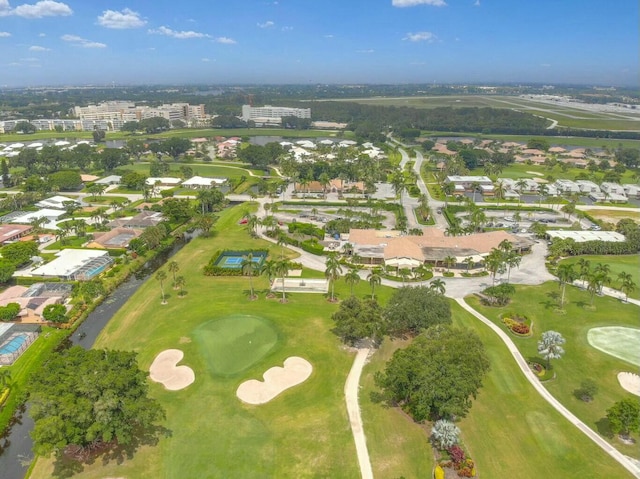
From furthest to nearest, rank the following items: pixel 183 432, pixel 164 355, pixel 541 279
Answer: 1. pixel 541 279
2. pixel 164 355
3. pixel 183 432

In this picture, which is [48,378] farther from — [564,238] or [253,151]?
[253,151]

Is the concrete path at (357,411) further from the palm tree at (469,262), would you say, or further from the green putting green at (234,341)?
the palm tree at (469,262)

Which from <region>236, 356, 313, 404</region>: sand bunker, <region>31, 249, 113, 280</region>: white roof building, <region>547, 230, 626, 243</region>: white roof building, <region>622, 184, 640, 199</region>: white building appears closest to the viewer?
<region>236, 356, 313, 404</region>: sand bunker

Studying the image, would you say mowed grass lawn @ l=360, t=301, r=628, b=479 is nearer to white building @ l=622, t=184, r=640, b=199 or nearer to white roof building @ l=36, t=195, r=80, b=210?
white roof building @ l=36, t=195, r=80, b=210

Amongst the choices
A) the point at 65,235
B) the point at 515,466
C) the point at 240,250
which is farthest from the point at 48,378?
the point at 65,235

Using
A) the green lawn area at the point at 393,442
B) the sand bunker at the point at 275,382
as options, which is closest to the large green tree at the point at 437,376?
the green lawn area at the point at 393,442

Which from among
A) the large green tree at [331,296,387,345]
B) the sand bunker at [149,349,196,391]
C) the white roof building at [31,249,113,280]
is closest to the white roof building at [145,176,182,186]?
the white roof building at [31,249,113,280]

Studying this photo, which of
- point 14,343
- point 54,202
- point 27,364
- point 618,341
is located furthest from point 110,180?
point 618,341
